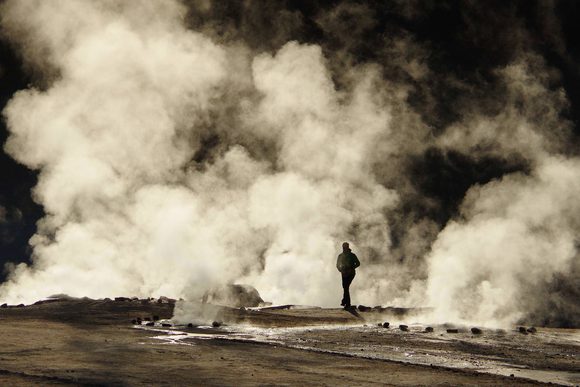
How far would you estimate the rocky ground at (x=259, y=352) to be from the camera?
570 cm

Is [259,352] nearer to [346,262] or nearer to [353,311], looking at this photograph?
[353,311]

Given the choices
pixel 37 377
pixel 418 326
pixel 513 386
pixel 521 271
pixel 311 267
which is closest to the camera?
pixel 37 377

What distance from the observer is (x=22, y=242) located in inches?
1207

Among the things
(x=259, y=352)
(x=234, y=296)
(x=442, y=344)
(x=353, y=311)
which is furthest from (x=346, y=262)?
(x=259, y=352)

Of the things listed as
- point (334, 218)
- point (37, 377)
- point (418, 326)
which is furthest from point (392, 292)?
point (37, 377)

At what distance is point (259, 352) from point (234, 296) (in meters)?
13.4

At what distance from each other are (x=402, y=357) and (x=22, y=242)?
26.4 meters

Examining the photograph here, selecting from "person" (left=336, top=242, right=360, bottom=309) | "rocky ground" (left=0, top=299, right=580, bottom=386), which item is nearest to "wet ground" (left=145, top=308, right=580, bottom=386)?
"rocky ground" (left=0, top=299, right=580, bottom=386)

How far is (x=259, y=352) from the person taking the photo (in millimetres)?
7547

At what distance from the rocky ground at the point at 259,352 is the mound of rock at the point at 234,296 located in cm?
822

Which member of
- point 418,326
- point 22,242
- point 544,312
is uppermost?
point 22,242

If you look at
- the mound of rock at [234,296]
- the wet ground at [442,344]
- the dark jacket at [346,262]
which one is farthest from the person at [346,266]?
the mound of rock at [234,296]

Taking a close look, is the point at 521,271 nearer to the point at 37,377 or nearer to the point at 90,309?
the point at 90,309

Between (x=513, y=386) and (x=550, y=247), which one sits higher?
(x=550, y=247)
